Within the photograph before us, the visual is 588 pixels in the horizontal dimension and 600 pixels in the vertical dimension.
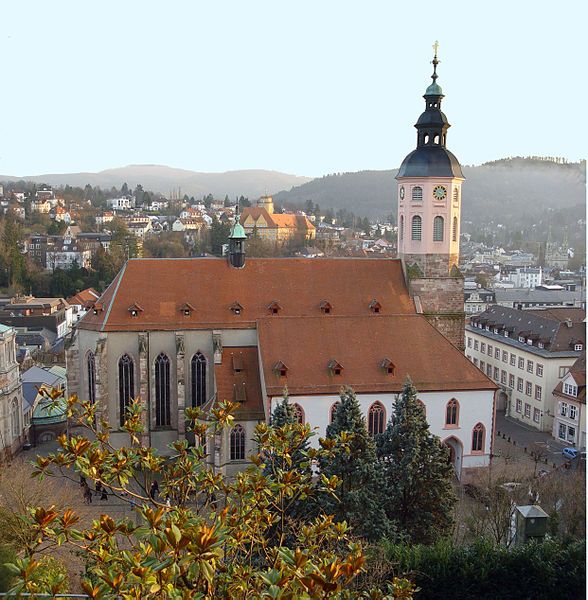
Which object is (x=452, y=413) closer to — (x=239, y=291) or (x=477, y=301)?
Answer: (x=239, y=291)

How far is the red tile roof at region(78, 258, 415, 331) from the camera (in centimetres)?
3072

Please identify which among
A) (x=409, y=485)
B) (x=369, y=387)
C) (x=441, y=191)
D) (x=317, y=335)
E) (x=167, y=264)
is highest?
(x=441, y=191)

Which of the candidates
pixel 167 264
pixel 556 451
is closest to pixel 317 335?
pixel 167 264

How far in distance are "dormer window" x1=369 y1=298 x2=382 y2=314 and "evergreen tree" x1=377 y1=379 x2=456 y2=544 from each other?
31.9 feet

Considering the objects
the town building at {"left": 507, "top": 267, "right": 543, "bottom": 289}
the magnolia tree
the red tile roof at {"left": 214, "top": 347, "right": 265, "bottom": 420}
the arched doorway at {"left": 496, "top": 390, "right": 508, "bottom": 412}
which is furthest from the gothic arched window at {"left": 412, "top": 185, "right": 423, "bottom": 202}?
the town building at {"left": 507, "top": 267, "right": 543, "bottom": 289}

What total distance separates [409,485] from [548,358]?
22506mm

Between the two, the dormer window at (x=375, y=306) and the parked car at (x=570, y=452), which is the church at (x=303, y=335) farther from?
the parked car at (x=570, y=452)

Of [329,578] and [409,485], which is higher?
[329,578]

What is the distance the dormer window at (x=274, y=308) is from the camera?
31125 mm

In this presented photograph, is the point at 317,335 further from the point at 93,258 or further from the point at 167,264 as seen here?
the point at 93,258

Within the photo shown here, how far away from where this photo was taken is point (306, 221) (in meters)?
120

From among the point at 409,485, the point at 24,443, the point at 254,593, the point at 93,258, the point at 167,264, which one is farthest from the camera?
the point at 93,258

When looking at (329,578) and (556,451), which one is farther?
(556,451)

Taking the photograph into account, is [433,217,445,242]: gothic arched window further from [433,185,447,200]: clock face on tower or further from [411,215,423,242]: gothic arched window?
[433,185,447,200]: clock face on tower
